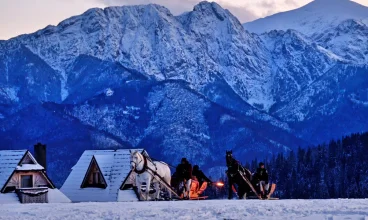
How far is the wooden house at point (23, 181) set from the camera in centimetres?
8956

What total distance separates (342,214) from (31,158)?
6091 cm

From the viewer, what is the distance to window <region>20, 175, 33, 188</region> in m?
91.2

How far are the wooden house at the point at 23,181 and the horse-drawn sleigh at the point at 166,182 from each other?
2544 cm

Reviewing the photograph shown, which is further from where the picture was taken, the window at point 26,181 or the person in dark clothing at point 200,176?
the window at point 26,181

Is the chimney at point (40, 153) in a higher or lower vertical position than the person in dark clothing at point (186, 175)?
higher

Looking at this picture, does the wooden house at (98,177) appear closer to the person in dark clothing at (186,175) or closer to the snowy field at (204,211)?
the person in dark clothing at (186,175)

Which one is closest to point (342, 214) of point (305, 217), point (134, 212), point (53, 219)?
point (305, 217)

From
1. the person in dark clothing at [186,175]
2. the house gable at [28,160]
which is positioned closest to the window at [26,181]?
→ the house gable at [28,160]

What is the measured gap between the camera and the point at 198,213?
114 feet

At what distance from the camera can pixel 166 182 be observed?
6394 cm

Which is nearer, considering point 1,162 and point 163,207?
point 163,207

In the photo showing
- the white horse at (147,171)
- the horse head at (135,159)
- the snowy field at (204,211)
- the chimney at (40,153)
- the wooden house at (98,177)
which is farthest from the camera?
the chimney at (40,153)

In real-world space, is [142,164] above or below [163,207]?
above

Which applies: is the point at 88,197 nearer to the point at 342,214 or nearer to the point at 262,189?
the point at 262,189
